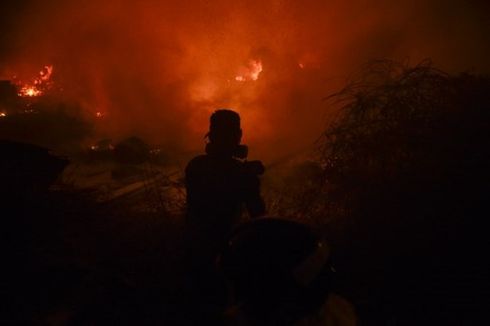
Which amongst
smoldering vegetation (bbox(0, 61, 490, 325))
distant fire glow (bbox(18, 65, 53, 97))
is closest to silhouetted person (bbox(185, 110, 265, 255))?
smoldering vegetation (bbox(0, 61, 490, 325))

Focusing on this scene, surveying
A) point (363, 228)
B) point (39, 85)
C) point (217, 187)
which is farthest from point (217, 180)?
point (39, 85)

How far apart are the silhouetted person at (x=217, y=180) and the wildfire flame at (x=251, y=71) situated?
489 inches

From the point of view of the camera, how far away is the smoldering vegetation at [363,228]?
2.33m

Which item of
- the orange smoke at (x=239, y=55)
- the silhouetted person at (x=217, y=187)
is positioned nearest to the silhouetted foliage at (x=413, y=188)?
the silhouetted person at (x=217, y=187)

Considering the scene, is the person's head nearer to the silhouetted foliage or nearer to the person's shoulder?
the person's shoulder

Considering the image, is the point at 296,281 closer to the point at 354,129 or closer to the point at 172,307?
the point at 172,307

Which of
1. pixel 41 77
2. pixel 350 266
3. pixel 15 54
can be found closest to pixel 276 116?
pixel 350 266

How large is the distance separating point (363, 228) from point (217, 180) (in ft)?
5.48

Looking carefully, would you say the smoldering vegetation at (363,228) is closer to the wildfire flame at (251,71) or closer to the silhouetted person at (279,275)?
the silhouetted person at (279,275)

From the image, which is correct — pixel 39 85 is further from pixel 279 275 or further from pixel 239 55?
pixel 279 275

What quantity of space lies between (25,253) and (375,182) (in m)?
3.13

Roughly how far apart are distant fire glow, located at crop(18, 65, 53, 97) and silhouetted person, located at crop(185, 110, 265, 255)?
716 inches

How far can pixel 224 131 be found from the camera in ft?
8.66

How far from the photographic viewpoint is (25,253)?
2.57 metres
